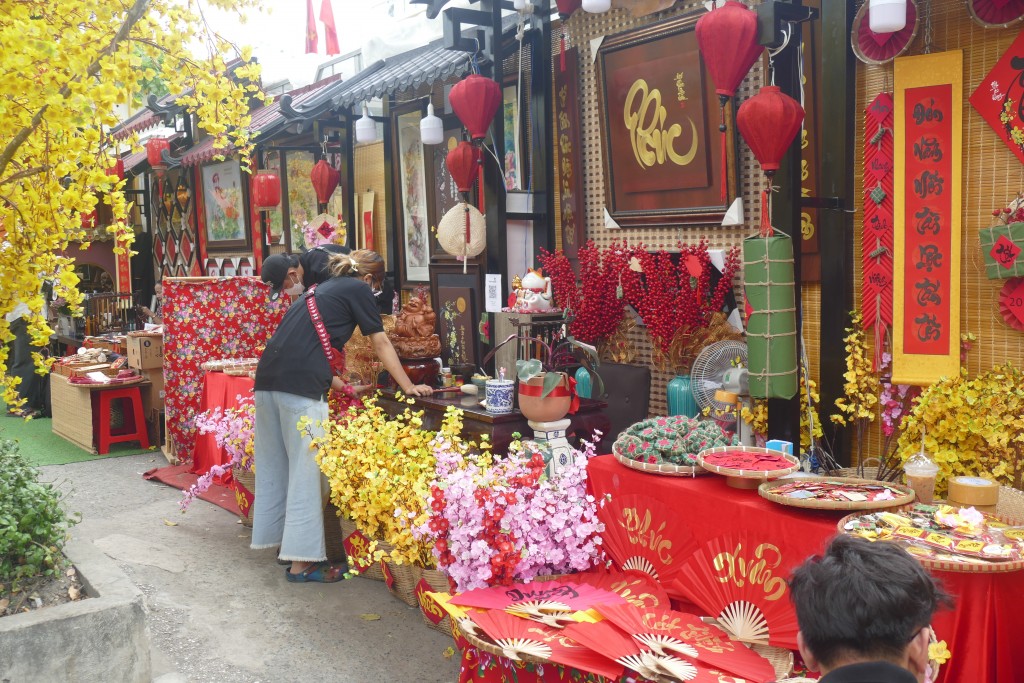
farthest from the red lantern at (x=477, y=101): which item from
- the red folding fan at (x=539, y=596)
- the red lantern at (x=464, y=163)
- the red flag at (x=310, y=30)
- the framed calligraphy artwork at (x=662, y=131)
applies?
the red flag at (x=310, y=30)

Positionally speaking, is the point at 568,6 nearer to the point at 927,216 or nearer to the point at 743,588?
the point at 927,216

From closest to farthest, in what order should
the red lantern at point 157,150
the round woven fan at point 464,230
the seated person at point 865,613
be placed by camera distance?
the seated person at point 865,613 → the round woven fan at point 464,230 → the red lantern at point 157,150

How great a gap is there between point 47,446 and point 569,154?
6778mm

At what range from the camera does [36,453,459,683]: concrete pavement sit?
4461mm

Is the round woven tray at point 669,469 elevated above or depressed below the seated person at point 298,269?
below

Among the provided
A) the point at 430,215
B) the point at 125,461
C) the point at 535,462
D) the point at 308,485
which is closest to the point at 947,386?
the point at 535,462

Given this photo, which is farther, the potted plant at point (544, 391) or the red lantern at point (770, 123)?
the potted plant at point (544, 391)

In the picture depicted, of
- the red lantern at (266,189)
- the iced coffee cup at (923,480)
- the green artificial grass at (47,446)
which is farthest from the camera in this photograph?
the red lantern at (266,189)

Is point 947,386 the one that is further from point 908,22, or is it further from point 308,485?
point 308,485

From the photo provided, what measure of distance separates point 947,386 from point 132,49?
385 centimetres

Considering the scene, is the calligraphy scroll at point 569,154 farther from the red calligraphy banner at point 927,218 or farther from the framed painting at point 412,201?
the red calligraphy banner at point 927,218

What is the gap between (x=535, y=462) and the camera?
Result: 4445 millimetres

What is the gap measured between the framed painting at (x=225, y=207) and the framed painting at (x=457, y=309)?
571 centimetres

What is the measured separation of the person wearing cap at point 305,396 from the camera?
554cm
